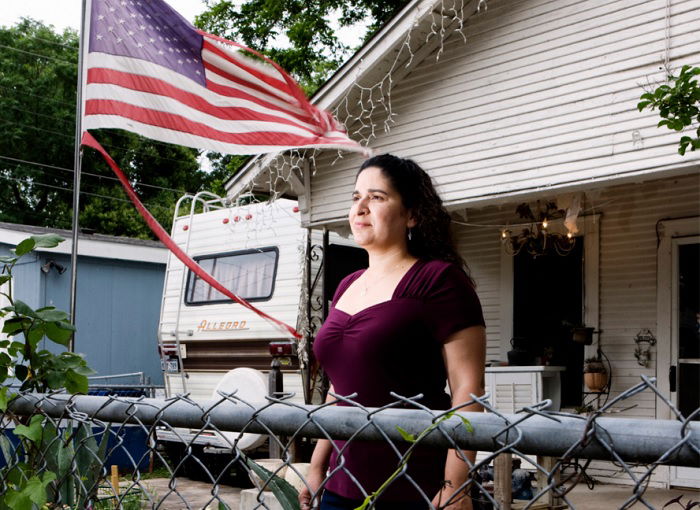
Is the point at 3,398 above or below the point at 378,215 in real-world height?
below

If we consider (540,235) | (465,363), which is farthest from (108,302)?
(465,363)

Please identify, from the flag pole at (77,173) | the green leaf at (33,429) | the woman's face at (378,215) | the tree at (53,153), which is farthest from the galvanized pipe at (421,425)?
the tree at (53,153)

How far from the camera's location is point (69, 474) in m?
2.18

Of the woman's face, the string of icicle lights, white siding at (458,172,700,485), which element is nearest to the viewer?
the woman's face

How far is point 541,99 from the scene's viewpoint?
7.62 metres

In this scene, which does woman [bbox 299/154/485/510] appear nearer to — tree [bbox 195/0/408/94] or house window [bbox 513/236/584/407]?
house window [bbox 513/236/584/407]

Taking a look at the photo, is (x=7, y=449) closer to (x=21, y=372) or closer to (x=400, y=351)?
(x=21, y=372)

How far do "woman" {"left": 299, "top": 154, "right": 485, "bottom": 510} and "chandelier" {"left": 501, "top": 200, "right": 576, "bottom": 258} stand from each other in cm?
697

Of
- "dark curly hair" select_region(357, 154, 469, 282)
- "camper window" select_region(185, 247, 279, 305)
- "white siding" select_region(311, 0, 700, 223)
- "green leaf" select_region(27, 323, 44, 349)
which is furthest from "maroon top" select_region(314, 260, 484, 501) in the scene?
"camper window" select_region(185, 247, 279, 305)

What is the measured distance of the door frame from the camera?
27.4ft

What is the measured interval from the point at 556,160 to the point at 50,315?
19.0ft

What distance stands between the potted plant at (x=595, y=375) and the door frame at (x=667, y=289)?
552 mm

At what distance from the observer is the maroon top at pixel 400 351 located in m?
2.23

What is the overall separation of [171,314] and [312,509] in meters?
10.4
